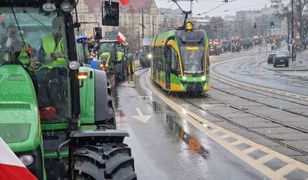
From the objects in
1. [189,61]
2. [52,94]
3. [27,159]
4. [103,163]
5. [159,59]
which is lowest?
[159,59]

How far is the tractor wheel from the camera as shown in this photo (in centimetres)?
500

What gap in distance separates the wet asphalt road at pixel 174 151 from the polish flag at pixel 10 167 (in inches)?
208

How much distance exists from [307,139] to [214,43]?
327 ft

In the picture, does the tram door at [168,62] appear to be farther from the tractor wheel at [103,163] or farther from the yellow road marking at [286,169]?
the tractor wheel at [103,163]

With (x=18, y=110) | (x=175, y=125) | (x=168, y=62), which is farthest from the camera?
(x=168, y=62)

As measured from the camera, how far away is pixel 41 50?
6.23 metres

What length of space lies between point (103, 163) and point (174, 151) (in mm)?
6103

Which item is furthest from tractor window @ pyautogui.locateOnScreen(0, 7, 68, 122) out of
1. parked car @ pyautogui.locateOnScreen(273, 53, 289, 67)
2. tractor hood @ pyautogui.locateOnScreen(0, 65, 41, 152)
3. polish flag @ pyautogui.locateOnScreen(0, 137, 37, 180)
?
parked car @ pyautogui.locateOnScreen(273, 53, 289, 67)

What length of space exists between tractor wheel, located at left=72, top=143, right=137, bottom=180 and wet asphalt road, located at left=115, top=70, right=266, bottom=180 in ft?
11.8

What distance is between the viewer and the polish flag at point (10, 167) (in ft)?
11.6

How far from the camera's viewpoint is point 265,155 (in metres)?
10.5

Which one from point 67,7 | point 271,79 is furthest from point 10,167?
point 271,79

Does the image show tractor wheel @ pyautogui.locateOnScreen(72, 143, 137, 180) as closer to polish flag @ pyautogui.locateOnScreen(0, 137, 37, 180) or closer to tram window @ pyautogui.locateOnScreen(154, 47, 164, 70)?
polish flag @ pyautogui.locateOnScreen(0, 137, 37, 180)

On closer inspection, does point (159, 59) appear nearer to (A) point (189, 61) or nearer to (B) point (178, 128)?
(A) point (189, 61)
